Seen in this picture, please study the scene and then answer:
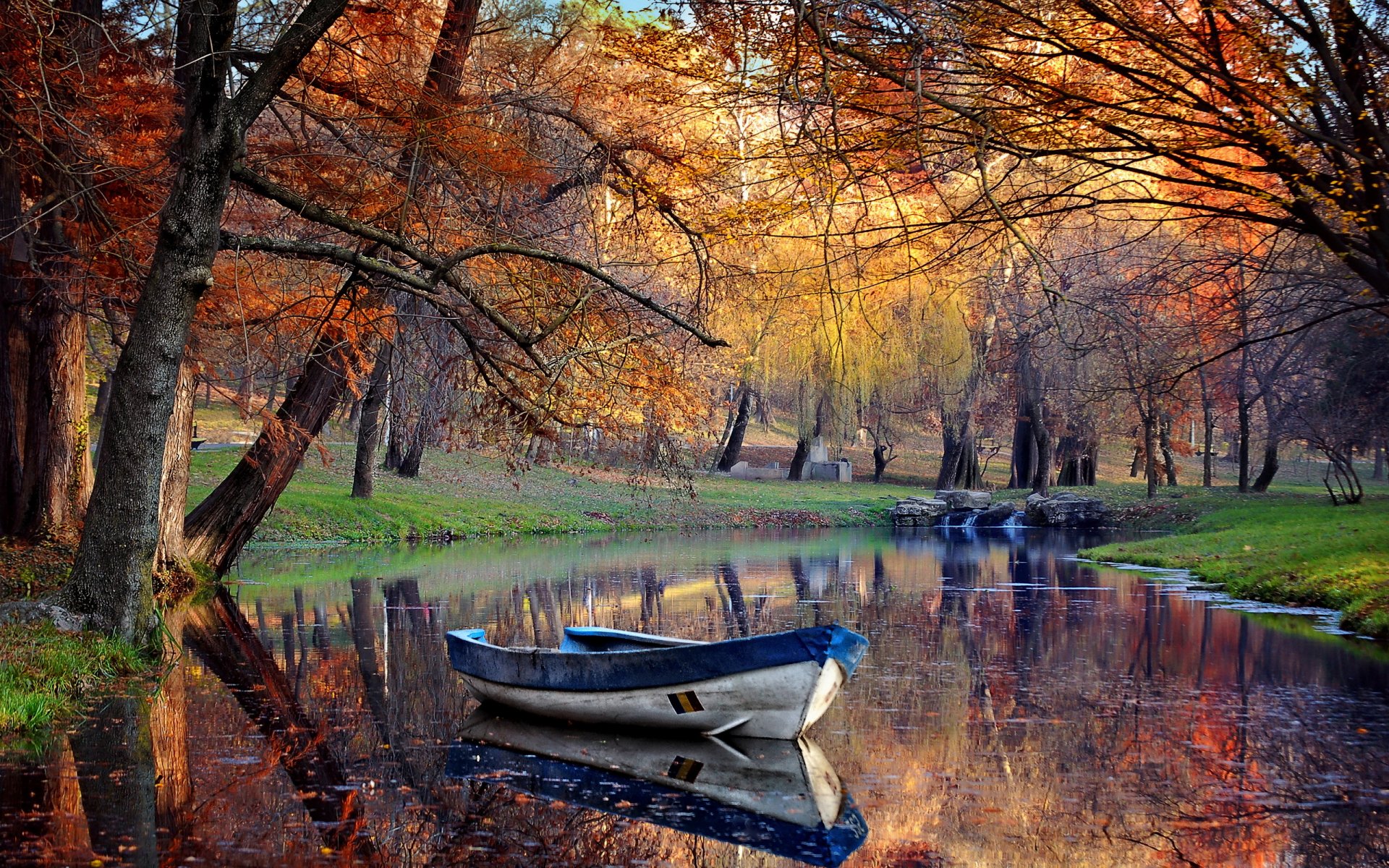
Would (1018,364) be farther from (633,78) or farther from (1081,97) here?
(1081,97)

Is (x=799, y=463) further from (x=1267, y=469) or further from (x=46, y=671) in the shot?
(x=46, y=671)

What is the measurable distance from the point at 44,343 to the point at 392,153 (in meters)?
5.42

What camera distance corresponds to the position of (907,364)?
124 ft

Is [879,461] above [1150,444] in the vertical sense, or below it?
below

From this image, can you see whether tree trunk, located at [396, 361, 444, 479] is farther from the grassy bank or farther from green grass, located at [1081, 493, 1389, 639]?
green grass, located at [1081, 493, 1389, 639]

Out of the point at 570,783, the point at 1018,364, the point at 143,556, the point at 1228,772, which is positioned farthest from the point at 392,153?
the point at 1018,364

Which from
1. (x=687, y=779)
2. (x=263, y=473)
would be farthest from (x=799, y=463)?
(x=687, y=779)

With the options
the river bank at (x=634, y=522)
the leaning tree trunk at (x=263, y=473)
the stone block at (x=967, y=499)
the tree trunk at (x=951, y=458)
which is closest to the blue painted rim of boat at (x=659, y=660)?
the river bank at (x=634, y=522)

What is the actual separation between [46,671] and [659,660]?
14.9ft

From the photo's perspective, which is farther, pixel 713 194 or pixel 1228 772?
pixel 713 194

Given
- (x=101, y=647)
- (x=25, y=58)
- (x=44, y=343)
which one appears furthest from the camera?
(x=44, y=343)

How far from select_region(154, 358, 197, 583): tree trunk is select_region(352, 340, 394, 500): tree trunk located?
253 centimetres

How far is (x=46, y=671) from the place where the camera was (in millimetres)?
9078

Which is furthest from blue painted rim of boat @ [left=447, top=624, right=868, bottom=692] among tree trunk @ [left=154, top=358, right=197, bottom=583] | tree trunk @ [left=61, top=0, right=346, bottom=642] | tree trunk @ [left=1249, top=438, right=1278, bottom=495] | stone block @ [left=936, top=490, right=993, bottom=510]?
stone block @ [left=936, top=490, right=993, bottom=510]
